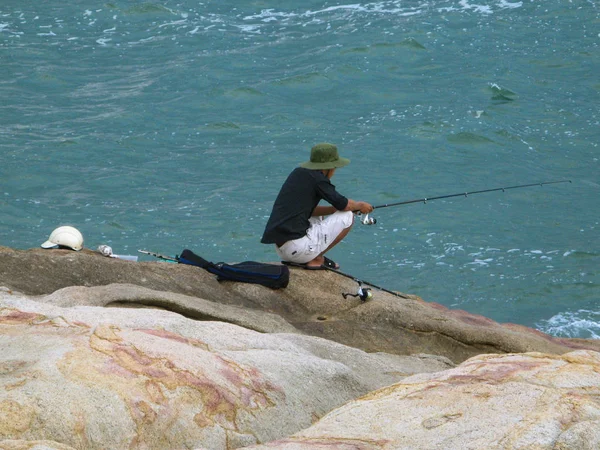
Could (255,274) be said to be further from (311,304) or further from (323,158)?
(323,158)

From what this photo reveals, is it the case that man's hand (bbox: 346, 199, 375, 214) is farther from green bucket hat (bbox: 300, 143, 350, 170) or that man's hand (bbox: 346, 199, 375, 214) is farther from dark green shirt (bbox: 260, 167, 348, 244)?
green bucket hat (bbox: 300, 143, 350, 170)

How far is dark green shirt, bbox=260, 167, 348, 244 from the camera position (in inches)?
367

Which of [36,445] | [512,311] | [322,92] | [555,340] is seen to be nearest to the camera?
[36,445]

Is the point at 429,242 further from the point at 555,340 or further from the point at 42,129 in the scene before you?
the point at 42,129

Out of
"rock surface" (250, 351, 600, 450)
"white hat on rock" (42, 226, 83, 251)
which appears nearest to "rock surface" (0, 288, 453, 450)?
"rock surface" (250, 351, 600, 450)

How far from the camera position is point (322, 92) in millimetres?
20438

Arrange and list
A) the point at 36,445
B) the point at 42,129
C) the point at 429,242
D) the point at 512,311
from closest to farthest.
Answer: the point at 36,445, the point at 512,311, the point at 429,242, the point at 42,129

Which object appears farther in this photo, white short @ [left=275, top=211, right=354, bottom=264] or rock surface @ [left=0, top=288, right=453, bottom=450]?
white short @ [left=275, top=211, right=354, bottom=264]

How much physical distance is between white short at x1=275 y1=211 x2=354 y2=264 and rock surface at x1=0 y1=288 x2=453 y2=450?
2.84m

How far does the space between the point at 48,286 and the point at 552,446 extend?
14.8ft

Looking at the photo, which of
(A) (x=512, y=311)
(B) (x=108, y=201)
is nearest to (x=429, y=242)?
(A) (x=512, y=311)

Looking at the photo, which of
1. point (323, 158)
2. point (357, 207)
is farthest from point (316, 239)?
point (323, 158)

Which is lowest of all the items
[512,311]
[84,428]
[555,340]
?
[512,311]

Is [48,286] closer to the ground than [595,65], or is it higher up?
higher up
